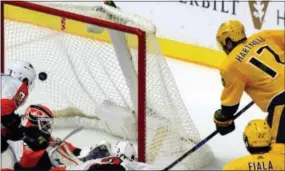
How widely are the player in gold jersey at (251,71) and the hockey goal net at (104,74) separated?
334mm

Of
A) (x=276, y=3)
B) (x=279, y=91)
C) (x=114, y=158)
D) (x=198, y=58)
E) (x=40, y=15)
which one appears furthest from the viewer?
(x=198, y=58)

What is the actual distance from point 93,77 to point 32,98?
1.30ft

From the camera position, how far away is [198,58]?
6.50 metres

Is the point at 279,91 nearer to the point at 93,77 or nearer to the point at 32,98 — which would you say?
the point at 93,77

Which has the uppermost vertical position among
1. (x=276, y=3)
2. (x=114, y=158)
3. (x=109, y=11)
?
(x=276, y=3)

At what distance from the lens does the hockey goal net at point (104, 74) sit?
4.77 metres

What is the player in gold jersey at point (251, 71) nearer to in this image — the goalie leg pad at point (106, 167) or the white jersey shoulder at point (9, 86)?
the goalie leg pad at point (106, 167)

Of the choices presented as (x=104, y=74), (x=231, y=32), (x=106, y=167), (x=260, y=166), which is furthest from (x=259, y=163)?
(x=104, y=74)

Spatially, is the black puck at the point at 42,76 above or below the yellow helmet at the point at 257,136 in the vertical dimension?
above

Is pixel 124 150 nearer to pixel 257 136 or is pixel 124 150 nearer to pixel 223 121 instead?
pixel 223 121

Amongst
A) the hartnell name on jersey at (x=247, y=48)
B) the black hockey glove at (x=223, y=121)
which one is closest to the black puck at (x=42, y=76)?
the black hockey glove at (x=223, y=121)

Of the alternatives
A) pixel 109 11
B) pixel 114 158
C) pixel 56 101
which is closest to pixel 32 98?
pixel 56 101

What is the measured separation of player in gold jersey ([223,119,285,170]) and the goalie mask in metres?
0.85

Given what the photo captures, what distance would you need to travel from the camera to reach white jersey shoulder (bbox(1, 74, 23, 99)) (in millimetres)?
4551
